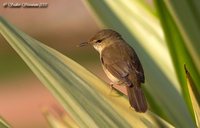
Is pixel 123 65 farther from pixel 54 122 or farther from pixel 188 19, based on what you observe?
pixel 188 19

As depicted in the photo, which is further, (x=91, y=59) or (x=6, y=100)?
(x=91, y=59)

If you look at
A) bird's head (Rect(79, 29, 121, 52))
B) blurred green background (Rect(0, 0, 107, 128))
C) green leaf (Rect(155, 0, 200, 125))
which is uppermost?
blurred green background (Rect(0, 0, 107, 128))

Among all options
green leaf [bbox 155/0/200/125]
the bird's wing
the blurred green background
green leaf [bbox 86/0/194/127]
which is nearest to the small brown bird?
the bird's wing

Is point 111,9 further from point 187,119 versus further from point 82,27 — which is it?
point 82,27

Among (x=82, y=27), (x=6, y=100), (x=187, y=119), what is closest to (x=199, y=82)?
(x=187, y=119)

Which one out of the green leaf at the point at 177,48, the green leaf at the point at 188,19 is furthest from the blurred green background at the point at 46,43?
the green leaf at the point at 188,19

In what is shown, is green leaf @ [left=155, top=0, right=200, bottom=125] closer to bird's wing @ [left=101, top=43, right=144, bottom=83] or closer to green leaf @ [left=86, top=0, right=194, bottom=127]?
green leaf @ [left=86, top=0, right=194, bottom=127]
